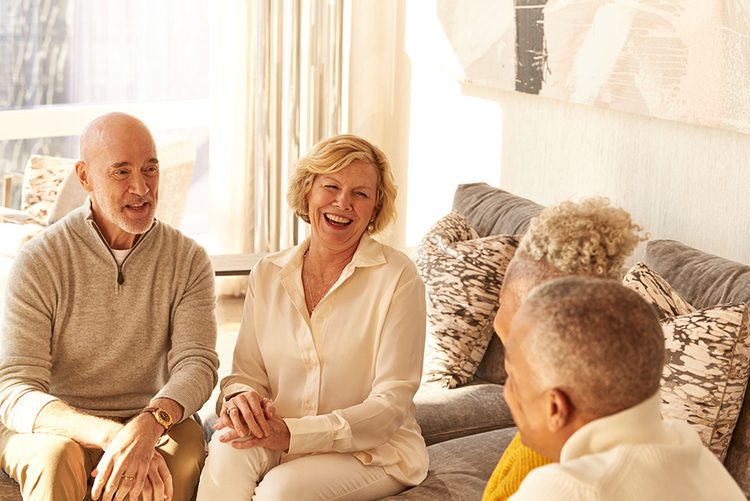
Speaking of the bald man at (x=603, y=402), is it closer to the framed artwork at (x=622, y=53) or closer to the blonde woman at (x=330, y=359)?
the blonde woman at (x=330, y=359)

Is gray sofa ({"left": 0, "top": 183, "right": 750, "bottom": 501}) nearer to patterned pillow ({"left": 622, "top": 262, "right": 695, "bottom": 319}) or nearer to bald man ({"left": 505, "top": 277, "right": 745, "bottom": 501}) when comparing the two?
patterned pillow ({"left": 622, "top": 262, "right": 695, "bottom": 319})

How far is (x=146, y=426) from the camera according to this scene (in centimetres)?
233

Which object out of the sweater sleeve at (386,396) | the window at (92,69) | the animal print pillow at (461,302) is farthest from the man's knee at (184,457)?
the window at (92,69)

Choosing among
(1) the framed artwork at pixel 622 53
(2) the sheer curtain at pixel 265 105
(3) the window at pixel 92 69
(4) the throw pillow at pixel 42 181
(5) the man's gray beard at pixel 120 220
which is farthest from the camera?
(3) the window at pixel 92 69

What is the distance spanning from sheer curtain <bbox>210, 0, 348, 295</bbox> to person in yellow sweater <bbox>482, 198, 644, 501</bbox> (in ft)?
13.0

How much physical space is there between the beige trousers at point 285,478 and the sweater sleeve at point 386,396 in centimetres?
4

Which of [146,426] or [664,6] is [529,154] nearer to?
[664,6]

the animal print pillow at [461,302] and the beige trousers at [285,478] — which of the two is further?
the animal print pillow at [461,302]

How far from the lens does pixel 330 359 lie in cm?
246

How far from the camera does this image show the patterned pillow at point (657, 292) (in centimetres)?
240

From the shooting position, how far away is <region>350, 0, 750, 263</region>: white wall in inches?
115

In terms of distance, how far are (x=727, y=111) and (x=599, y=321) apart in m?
1.86

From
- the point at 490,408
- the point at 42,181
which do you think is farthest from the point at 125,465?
the point at 42,181

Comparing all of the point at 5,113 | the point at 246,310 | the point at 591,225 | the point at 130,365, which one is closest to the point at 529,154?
the point at 246,310
